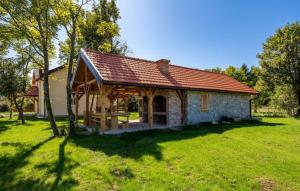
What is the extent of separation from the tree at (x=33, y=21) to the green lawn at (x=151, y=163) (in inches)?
133

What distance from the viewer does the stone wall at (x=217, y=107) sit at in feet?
46.8

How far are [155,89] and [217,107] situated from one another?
596cm

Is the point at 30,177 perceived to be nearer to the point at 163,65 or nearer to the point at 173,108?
the point at 173,108

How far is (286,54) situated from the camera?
27.1m

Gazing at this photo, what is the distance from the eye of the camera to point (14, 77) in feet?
60.7

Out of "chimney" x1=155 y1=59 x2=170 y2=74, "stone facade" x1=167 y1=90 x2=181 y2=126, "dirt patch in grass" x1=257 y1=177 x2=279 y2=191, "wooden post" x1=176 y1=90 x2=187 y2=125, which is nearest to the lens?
"dirt patch in grass" x1=257 y1=177 x2=279 y2=191

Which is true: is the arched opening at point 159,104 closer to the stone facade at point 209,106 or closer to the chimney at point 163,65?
the stone facade at point 209,106

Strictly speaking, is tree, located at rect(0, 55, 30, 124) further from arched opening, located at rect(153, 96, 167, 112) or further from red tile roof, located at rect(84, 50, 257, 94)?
arched opening, located at rect(153, 96, 167, 112)

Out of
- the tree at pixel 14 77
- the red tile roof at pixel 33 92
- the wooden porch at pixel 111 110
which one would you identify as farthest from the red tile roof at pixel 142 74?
the red tile roof at pixel 33 92

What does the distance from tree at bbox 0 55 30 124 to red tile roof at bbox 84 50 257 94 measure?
32.7ft

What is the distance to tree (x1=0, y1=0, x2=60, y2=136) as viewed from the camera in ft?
34.0

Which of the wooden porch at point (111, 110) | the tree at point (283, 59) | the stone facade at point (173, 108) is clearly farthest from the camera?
the tree at point (283, 59)

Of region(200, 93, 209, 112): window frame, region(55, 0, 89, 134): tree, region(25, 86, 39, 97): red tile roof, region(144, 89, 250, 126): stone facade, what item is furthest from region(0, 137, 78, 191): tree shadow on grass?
region(25, 86, 39, 97): red tile roof

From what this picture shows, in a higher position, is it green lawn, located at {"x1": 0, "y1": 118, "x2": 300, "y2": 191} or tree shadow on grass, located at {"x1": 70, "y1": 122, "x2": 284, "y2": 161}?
tree shadow on grass, located at {"x1": 70, "y1": 122, "x2": 284, "y2": 161}
